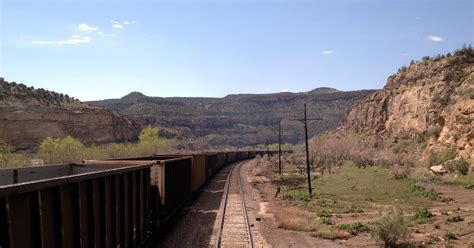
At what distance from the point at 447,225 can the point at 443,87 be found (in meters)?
42.9

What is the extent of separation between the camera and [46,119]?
7888 centimetres

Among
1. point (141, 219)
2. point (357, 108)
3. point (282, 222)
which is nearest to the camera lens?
point (141, 219)

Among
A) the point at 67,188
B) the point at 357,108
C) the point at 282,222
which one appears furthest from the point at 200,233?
the point at 357,108

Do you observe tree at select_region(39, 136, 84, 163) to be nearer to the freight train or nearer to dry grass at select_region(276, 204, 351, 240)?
dry grass at select_region(276, 204, 351, 240)

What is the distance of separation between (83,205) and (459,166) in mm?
30187

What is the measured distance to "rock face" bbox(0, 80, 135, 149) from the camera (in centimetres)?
7175

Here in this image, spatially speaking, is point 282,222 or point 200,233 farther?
point 282,222

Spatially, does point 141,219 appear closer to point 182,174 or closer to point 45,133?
point 182,174

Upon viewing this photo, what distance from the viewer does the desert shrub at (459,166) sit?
31.8 meters

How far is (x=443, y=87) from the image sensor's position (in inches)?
2186

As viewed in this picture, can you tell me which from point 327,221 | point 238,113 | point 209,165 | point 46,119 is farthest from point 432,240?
point 238,113

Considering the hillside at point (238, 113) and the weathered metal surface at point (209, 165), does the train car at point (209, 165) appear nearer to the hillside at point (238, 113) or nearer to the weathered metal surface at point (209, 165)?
the weathered metal surface at point (209, 165)

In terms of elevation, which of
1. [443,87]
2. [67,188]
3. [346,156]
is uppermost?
[443,87]

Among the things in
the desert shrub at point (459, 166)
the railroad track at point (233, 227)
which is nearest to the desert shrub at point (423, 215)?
the railroad track at point (233, 227)
